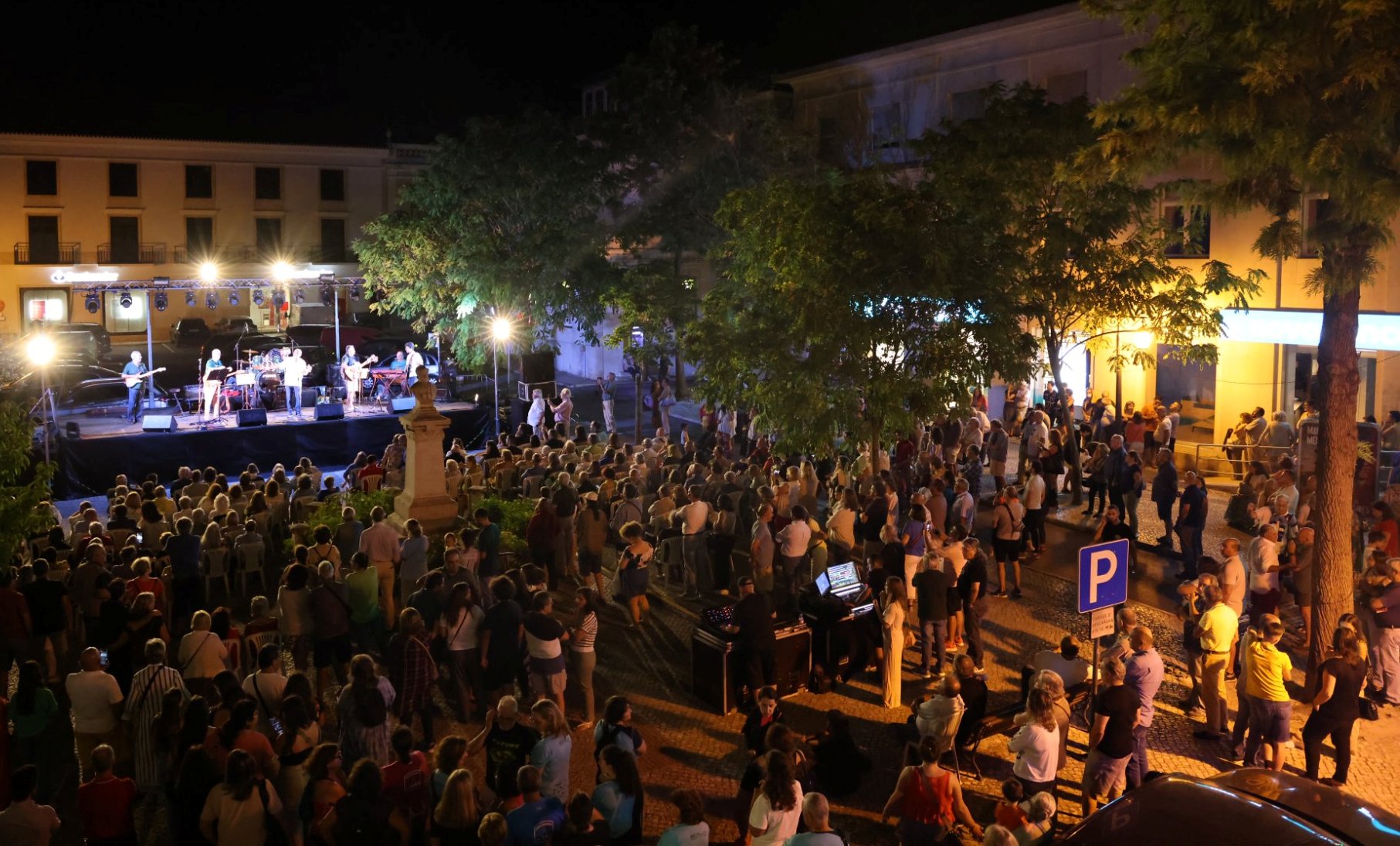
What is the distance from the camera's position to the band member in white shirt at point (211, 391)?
24.7 meters

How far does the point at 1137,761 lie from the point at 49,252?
47.1 metres

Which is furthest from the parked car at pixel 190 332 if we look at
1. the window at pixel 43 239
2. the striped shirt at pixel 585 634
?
the striped shirt at pixel 585 634

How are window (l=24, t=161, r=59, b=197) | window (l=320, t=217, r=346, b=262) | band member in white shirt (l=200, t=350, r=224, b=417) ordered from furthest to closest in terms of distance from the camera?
1. window (l=320, t=217, r=346, b=262)
2. window (l=24, t=161, r=59, b=197)
3. band member in white shirt (l=200, t=350, r=224, b=417)

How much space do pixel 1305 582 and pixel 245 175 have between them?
1777 inches

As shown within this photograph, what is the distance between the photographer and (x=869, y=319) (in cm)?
1506

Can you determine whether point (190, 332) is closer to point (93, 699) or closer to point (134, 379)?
point (134, 379)

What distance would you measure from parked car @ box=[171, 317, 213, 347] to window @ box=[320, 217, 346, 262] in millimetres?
8132

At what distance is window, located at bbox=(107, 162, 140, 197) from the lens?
46094 mm

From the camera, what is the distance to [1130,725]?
8.40m

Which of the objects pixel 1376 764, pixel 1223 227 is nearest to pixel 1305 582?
pixel 1376 764

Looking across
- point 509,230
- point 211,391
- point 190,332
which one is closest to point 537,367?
point 509,230

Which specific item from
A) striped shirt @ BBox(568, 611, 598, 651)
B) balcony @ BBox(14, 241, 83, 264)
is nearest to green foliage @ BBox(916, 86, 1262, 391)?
striped shirt @ BBox(568, 611, 598, 651)

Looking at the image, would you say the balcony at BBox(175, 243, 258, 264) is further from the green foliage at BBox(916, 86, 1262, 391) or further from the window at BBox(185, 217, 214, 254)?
the green foliage at BBox(916, 86, 1262, 391)

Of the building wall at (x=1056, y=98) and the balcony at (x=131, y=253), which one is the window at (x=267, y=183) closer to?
the balcony at (x=131, y=253)
